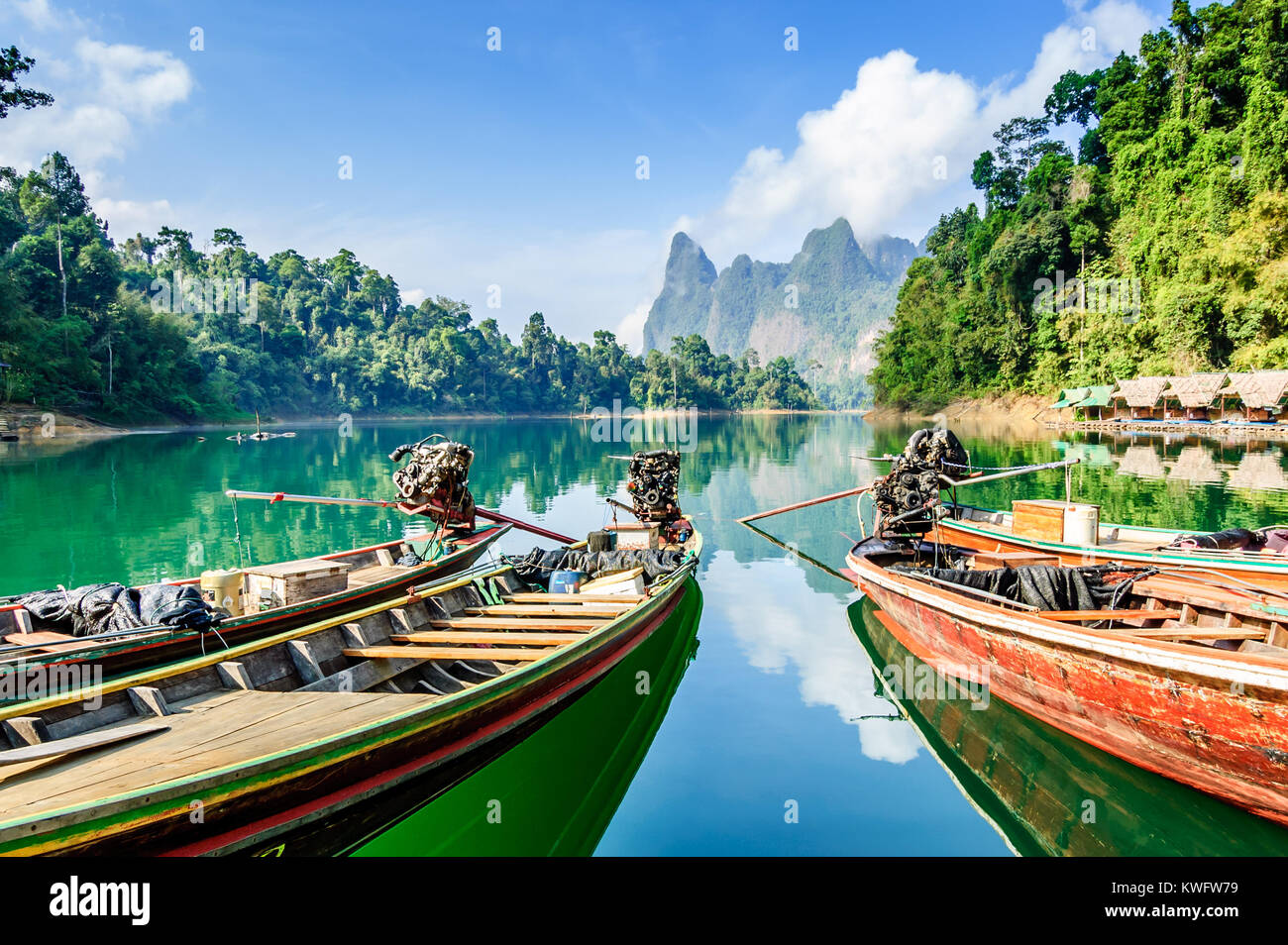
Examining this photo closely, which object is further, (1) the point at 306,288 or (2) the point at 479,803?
(1) the point at 306,288

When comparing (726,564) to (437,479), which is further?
(726,564)

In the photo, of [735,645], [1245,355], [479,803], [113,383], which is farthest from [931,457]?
[113,383]

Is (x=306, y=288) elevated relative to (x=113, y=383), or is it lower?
A: elevated

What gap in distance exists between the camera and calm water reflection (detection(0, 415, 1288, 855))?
5355 mm

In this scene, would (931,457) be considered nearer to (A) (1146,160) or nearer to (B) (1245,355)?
(B) (1245,355)

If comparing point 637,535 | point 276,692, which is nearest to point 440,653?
point 276,692

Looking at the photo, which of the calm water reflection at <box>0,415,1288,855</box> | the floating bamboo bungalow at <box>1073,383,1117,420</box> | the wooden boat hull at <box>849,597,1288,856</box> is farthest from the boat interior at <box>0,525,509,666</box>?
the floating bamboo bungalow at <box>1073,383,1117,420</box>

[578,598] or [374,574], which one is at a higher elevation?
[374,574]

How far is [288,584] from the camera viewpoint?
Result: 765 cm

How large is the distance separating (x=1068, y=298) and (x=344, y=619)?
5268 cm

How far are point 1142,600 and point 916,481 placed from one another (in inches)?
136

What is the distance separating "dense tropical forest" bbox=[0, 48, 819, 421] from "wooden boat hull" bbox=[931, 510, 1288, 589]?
4064cm

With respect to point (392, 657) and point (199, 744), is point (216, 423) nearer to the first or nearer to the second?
point (392, 657)
